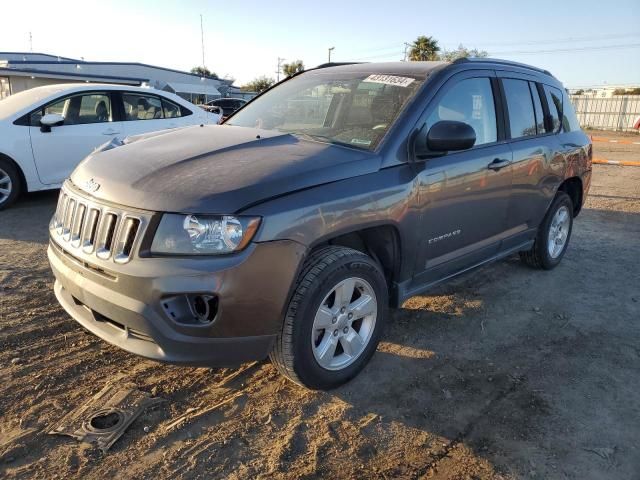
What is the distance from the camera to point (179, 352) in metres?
2.49

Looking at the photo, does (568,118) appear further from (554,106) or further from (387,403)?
(387,403)

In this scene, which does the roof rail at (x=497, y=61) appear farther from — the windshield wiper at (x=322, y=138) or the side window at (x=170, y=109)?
the side window at (x=170, y=109)

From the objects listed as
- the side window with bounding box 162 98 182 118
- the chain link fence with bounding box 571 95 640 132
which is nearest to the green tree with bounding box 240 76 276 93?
the chain link fence with bounding box 571 95 640 132

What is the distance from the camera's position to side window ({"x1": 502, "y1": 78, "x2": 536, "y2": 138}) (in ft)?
14.0

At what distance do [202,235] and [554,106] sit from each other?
409 cm

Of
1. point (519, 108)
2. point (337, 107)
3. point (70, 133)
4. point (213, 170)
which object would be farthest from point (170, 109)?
point (213, 170)

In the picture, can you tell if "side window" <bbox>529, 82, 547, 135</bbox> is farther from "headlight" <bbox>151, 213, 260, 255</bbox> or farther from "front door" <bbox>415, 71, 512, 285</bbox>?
"headlight" <bbox>151, 213, 260, 255</bbox>

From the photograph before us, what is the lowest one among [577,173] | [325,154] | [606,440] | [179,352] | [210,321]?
[606,440]

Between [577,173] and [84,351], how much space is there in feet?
15.8

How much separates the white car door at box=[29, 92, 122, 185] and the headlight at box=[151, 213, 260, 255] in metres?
5.43

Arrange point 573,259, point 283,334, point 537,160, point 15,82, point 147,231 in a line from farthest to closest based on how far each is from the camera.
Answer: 1. point 15,82
2. point 573,259
3. point 537,160
4. point 283,334
5. point 147,231

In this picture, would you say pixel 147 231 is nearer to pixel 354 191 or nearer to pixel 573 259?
pixel 354 191

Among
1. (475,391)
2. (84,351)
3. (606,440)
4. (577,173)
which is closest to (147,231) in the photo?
(84,351)

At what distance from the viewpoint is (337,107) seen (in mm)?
3688
